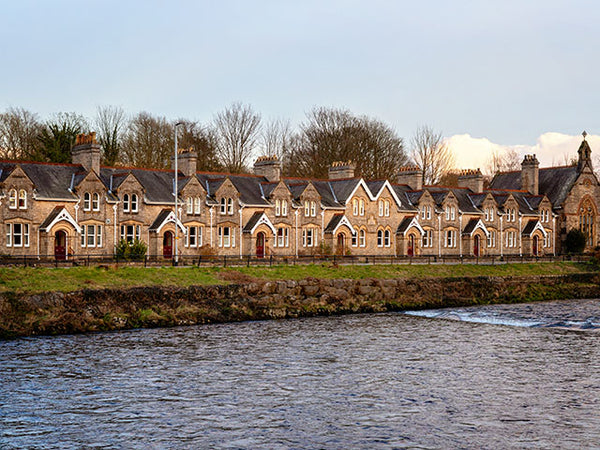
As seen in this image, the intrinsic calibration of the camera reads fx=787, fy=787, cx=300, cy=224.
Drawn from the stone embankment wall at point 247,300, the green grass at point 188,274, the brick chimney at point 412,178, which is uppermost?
the brick chimney at point 412,178

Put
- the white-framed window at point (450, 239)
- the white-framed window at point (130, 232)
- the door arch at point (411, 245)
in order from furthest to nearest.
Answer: the white-framed window at point (450, 239), the door arch at point (411, 245), the white-framed window at point (130, 232)

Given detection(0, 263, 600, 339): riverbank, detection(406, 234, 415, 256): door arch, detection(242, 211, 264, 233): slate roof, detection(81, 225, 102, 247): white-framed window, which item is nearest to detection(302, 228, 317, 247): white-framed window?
detection(242, 211, 264, 233): slate roof

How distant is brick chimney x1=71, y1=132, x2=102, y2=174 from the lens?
55.5 meters

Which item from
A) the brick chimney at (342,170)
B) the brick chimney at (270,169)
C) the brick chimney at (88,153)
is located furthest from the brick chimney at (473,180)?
the brick chimney at (88,153)

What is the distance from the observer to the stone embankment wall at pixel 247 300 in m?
34.1

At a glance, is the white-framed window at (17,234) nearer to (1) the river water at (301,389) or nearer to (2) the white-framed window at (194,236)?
(2) the white-framed window at (194,236)

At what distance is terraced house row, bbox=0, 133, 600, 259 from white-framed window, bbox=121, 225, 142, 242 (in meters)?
0.07

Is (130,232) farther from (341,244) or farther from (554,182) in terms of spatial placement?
(554,182)

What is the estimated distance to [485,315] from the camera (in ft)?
142

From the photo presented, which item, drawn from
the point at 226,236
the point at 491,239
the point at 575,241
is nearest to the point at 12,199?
the point at 226,236

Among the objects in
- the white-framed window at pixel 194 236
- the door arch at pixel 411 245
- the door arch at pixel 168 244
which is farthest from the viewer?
the door arch at pixel 411 245

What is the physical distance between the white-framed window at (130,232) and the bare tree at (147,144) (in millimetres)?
29031

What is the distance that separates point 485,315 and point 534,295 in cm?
1262

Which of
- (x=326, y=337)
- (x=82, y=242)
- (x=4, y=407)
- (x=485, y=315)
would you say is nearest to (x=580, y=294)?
(x=485, y=315)
